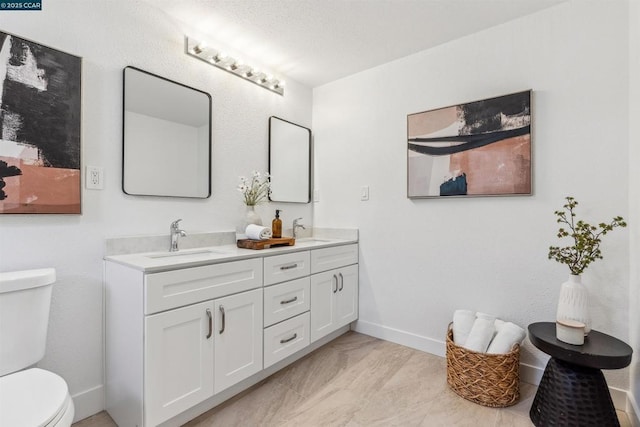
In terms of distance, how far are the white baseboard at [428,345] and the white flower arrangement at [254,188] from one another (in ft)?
4.49

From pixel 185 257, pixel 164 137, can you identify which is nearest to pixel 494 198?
pixel 185 257

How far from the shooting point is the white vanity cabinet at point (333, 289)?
2205 millimetres

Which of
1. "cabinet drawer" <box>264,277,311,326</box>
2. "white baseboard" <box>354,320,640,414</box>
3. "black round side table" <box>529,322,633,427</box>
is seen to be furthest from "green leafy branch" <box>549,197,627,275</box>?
"cabinet drawer" <box>264,277,311,326</box>

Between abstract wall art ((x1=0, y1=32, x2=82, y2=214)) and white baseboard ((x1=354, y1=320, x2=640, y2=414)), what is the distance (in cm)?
219

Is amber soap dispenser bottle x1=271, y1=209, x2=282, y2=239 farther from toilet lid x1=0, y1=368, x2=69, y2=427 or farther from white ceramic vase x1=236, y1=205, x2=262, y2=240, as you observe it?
toilet lid x1=0, y1=368, x2=69, y2=427

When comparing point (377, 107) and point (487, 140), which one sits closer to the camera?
point (487, 140)

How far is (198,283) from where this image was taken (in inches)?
59.0

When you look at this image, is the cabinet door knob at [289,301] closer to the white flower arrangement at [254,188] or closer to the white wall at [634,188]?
the white flower arrangement at [254,188]

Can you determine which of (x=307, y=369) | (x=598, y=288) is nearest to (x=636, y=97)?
(x=598, y=288)

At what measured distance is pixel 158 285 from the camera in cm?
135

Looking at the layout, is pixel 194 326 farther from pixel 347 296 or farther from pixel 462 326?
pixel 462 326

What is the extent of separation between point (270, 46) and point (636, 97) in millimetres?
2147

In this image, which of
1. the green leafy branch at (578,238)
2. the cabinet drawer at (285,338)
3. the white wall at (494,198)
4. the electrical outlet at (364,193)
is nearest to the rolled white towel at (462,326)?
the white wall at (494,198)

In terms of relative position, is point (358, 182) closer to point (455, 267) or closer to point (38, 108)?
point (455, 267)
